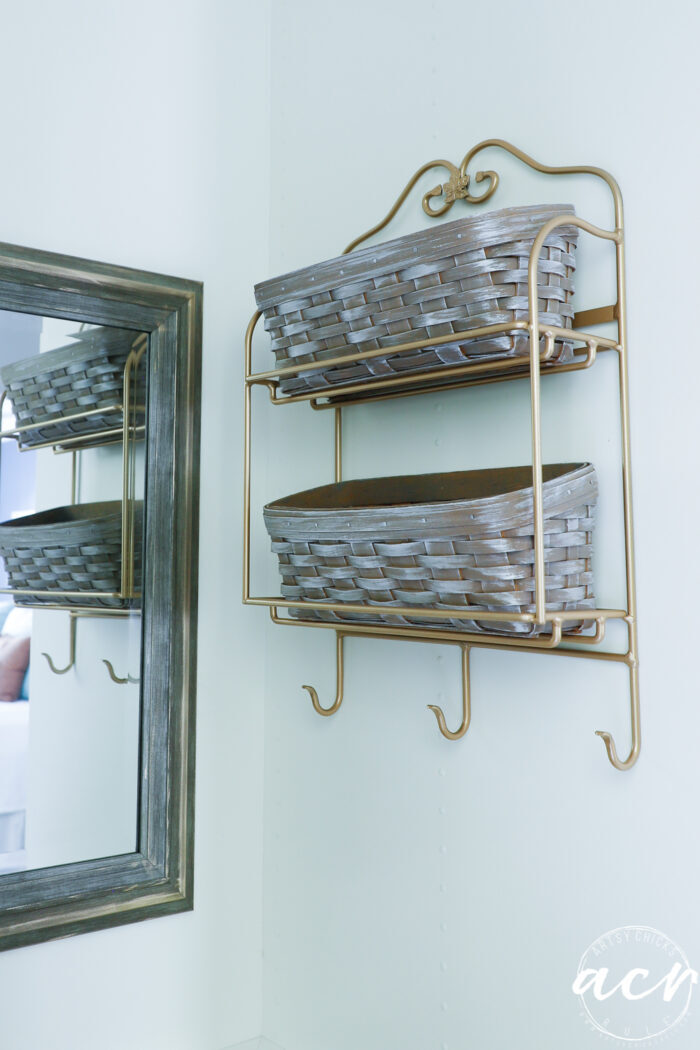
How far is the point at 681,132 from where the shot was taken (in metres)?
0.90

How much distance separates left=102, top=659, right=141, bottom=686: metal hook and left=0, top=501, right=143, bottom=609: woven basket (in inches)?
3.1

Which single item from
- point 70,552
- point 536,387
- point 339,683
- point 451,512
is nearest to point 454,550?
point 451,512

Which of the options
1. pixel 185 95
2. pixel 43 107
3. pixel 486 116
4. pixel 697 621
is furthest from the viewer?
pixel 185 95

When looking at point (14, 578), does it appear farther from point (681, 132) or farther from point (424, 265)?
point (681, 132)

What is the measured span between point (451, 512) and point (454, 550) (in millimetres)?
39

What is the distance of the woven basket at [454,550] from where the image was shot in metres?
0.86

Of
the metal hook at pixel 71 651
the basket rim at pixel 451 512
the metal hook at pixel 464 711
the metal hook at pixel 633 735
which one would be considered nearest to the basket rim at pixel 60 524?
the metal hook at pixel 71 651

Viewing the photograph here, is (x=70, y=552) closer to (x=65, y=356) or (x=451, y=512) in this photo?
(x=65, y=356)

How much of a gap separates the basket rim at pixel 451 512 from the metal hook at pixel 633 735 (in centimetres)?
19

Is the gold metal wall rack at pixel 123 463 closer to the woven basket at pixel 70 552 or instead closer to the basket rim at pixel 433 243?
the woven basket at pixel 70 552

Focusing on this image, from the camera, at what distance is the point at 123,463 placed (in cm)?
128

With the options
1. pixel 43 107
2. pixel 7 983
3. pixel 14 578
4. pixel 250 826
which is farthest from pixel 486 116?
pixel 7 983

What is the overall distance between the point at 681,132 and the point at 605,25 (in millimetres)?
172

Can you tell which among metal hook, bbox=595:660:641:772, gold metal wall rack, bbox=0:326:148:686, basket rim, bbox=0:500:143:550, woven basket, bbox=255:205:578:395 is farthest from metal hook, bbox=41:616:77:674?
metal hook, bbox=595:660:641:772
